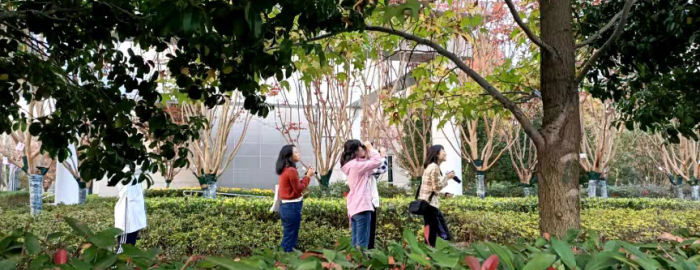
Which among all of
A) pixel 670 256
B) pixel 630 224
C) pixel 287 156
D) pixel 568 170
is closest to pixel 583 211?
pixel 630 224

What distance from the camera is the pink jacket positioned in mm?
5281

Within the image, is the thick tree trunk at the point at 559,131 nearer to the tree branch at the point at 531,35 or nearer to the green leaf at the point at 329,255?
the tree branch at the point at 531,35

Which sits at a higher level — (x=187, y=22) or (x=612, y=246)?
(x=187, y=22)

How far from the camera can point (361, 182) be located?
532cm

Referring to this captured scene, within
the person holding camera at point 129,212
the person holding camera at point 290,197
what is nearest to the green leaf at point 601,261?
the person holding camera at point 290,197

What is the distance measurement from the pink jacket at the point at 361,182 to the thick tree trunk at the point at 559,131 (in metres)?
2.37

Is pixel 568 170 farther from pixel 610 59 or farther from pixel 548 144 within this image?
pixel 610 59

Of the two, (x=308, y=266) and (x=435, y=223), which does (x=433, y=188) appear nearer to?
(x=435, y=223)

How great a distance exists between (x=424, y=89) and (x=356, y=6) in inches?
98.7

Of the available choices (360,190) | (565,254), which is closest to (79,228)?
(565,254)

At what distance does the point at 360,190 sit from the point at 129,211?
7.58 feet

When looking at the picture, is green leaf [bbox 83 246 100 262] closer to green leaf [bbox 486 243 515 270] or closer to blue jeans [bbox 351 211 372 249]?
green leaf [bbox 486 243 515 270]

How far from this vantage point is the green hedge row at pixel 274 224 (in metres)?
6.66

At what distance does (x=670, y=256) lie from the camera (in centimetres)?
187
